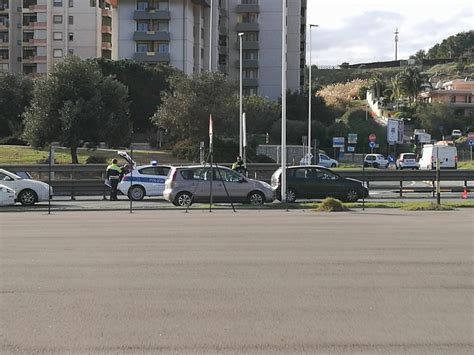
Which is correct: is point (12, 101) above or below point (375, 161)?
above

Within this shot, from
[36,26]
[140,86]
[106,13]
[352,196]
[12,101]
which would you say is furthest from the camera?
[36,26]

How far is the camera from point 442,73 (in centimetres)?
18312

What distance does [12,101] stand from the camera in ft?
217

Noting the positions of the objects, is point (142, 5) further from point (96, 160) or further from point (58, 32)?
point (96, 160)

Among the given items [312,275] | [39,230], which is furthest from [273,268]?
[39,230]

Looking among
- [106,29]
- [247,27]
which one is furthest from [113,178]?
[247,27]

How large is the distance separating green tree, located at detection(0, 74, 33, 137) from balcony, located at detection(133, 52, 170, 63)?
2550 cm

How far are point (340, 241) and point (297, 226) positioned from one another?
9.84 feet

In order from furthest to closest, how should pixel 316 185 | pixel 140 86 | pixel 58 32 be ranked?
pixel 58 32
pixel 140 86
pixel 316 185

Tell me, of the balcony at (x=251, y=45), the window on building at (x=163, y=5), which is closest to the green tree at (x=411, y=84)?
the balcony at (x=251, y=45)

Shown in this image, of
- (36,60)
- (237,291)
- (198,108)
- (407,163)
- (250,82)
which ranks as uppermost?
(36,60)

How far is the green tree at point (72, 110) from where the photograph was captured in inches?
1784

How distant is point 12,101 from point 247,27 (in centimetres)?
4907

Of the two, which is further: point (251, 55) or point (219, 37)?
point (251, 55)
